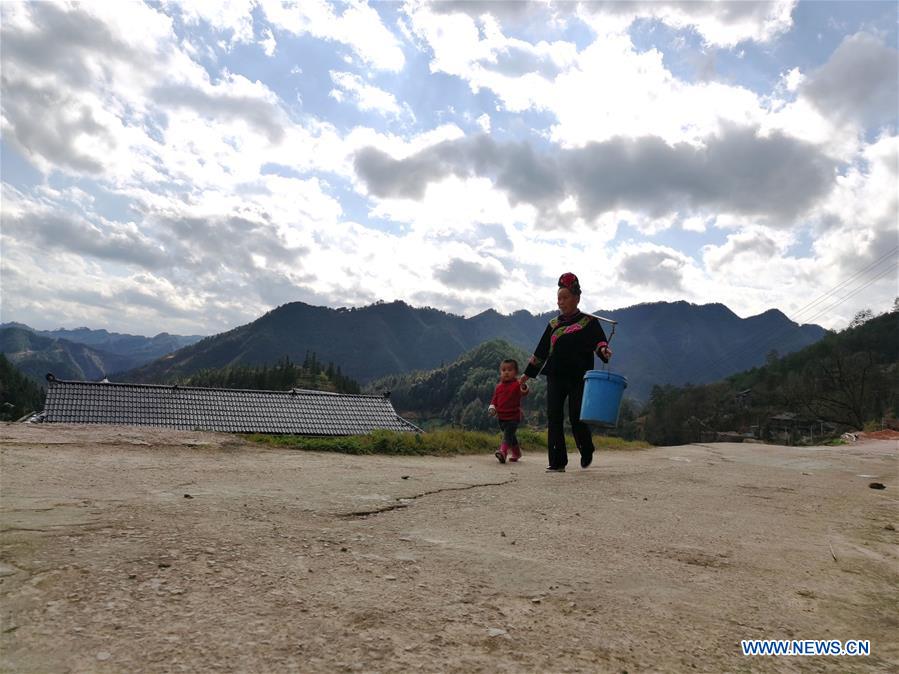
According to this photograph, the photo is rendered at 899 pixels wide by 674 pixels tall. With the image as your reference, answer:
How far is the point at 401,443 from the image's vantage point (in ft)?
25.6

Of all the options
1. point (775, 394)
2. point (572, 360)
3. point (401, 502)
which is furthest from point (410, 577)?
point (775, 394)

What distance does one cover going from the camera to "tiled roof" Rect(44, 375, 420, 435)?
1294 cm

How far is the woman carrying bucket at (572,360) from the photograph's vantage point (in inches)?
251

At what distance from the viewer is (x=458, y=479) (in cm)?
466

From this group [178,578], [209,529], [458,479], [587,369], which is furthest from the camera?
[587,369]

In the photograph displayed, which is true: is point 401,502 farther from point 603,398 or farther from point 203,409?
point 203,409

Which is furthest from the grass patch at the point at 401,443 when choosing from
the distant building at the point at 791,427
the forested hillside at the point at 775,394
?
the distant building at the point at 791,427

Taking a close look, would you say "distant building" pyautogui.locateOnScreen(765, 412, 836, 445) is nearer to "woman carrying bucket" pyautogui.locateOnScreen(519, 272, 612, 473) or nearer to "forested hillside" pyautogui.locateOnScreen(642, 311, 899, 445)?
"forested hillside" pyautogui.locateOnScreen(642, 311, 899, 445)

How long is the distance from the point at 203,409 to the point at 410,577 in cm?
1292

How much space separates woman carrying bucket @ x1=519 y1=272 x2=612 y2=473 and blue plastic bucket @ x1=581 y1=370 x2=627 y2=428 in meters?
0.48

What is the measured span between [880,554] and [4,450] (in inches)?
237

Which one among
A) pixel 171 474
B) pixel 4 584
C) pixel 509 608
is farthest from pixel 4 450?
pixel 509 608

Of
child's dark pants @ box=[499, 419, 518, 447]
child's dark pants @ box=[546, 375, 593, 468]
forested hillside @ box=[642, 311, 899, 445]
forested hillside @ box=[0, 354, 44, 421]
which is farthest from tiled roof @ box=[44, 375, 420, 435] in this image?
forested hillside @ box=[0, 354, 44, 421]

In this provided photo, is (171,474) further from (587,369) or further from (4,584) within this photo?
(587,369)
